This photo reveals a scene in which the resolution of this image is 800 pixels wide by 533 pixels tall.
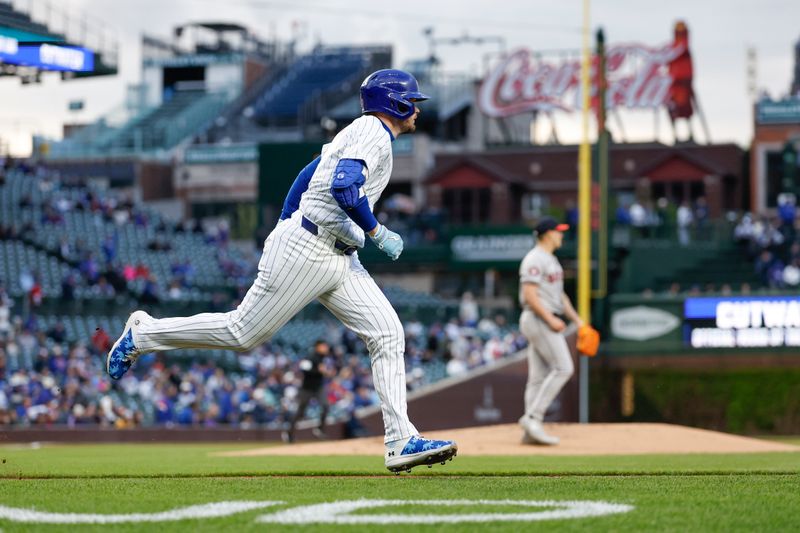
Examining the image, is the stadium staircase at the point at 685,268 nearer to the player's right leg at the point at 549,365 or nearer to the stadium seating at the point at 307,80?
the player's right leg at the point at 549,365

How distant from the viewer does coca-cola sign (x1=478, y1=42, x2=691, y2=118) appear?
140 ft

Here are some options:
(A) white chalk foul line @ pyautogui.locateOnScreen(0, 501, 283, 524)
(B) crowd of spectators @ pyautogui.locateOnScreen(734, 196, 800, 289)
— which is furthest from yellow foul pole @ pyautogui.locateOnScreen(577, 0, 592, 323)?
(A) white chalk foul line @ pyautogui.locateOnScreen(0, 501, 283, 524)

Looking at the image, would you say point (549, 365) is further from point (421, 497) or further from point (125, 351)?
point (421, 497)

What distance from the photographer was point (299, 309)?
7105 millimetres

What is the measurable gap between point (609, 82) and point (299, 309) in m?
36.8

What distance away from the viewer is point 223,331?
23.0ft

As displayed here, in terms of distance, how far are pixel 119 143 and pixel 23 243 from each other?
23.8 meters

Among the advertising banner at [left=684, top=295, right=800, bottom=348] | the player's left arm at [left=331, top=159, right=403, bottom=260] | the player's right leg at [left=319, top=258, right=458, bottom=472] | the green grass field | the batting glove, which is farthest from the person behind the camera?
the advertising banner at [left=684, top=295, right=800, bottom=348]

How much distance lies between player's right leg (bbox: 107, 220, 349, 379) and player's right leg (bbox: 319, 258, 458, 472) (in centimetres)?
13

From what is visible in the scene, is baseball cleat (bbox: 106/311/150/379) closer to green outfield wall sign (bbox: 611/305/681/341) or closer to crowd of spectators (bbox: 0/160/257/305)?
green outfield wall sign (bbox: 611/305/681/341)

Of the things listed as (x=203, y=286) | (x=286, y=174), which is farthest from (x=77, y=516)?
(x=286, y=174)

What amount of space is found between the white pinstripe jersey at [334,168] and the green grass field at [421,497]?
131cm

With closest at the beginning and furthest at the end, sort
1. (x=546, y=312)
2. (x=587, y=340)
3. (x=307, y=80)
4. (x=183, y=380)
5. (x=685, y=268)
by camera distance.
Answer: (x=546, y=312), (x=587, y=340), (x=183, y=380), (x=685, y=268), (x=307, y=80)

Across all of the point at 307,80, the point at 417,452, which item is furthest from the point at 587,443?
the point at 307,80
